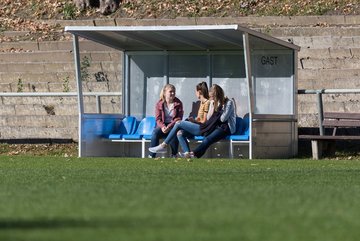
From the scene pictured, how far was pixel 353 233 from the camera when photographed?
7.55 meters

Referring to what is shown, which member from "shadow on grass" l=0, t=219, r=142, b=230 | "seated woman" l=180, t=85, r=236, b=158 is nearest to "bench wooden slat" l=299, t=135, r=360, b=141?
"seated woman" l=180, t=85, r=236, b=158

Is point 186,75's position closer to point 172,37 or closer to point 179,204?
point 172,37

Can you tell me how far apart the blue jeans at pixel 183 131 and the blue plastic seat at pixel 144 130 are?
828 millimetres

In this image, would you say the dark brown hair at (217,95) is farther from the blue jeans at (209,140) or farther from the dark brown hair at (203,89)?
the blue jeans at (209,140)

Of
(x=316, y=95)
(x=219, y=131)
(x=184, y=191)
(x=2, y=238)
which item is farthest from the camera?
(x=316, y=95)

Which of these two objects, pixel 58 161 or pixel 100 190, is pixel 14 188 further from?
pixel 58 161

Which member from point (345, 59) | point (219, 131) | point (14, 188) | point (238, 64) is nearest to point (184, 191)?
point (14, 188)

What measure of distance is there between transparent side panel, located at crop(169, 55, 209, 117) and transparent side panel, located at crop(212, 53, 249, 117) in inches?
11.1

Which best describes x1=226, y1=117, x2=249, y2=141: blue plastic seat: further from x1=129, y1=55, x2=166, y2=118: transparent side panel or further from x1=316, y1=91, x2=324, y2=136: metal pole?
x1=129, y1=55, x2=166, y2=118: transparent side panel

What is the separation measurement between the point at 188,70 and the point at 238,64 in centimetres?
101

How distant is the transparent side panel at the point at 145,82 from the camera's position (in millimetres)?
23172

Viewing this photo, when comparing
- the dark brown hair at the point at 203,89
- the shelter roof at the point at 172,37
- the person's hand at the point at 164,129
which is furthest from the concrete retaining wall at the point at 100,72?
the dark brown hair at the point at 203,89

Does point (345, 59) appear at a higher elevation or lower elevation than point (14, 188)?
higher

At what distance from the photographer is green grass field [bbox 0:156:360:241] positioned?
7391 millimetres
